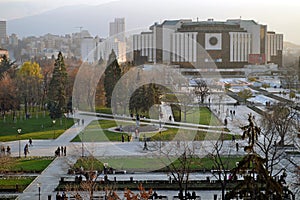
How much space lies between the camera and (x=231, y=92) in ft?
173

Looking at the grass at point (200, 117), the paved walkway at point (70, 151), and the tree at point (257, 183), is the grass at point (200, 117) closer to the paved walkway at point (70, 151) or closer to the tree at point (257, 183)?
the paved walkway at point (70, 151)

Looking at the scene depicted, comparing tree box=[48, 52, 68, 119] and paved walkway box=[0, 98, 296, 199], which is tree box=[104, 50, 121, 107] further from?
paved walkway box=[0, 98, 296, 199]

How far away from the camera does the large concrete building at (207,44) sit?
8250 cm

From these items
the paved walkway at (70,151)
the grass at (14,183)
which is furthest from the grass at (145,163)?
the grass at (14,183)

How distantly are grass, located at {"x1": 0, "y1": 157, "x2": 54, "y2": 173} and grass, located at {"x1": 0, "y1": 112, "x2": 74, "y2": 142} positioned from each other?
17.9 ft

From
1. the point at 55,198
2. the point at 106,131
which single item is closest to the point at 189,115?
the point at 106,131

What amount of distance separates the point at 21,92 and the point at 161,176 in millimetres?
20771

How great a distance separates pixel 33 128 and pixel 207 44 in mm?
55620

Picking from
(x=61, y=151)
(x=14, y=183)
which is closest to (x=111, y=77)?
(x=61, y=151)

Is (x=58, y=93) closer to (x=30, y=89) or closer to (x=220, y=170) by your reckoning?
(x=30, y=89)

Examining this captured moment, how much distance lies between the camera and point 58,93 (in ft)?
115

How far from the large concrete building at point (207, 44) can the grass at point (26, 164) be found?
Answer: 195 feet

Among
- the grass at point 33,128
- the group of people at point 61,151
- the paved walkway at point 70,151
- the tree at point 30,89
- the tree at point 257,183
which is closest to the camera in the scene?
the tree at point 257,183

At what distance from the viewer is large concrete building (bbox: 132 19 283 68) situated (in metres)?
82.5
